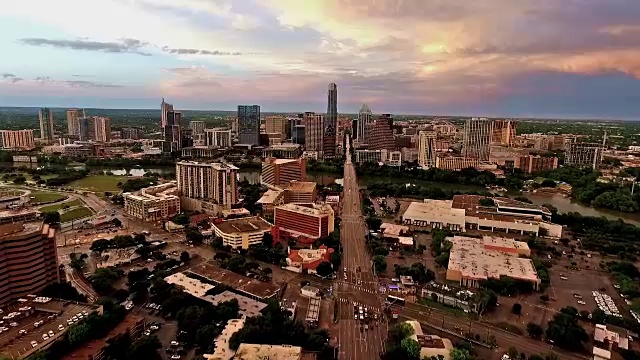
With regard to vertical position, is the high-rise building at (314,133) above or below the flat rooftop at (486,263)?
above

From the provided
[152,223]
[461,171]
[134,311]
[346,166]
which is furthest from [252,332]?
[346,166]

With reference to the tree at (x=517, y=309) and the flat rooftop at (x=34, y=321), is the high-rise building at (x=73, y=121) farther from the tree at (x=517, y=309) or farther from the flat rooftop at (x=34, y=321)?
the tree at (x=517, y=309)

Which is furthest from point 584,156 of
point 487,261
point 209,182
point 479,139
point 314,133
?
point 209,182

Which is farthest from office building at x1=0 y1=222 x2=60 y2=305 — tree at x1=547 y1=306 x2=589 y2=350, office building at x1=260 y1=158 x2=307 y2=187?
office building at x1=260 y1=158 x2=307 y2=187

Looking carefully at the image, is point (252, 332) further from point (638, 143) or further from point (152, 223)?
point (638, 143)

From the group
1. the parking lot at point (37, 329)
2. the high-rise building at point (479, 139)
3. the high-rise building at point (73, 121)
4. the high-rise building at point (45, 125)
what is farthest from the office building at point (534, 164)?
the high-rise building at point (45, 125)

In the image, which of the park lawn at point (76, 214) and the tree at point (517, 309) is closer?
the tree at point (517, 309)

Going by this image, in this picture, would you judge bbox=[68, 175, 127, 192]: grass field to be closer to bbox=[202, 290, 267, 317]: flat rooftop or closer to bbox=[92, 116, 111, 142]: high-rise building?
bbox=[202, 290, 267, 317]: flat rooftop
